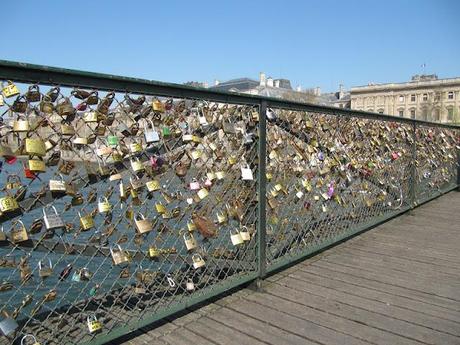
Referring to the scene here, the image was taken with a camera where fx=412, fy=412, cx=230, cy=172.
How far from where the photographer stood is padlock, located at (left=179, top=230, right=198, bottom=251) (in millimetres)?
2729

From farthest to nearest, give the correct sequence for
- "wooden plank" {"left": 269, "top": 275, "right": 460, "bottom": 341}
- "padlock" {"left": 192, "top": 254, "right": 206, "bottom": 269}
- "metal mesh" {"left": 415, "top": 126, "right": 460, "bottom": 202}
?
1. "metal mesh" {"left": 415, "top": 126, "right": 460, "bottom": 202}
2. "padlock" {"left": 192, "top": 254, "right": 206, "bottom": 269}
3. "wooden plank" {"left": 269, "top": 275, "right": 460, "bottom": 341}

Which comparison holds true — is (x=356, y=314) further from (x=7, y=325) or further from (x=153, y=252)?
(x=7, y=325)

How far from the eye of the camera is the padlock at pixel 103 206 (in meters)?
2.18

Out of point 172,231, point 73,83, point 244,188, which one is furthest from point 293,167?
point 73,83

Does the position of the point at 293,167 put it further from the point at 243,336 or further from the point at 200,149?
the point at 243,336

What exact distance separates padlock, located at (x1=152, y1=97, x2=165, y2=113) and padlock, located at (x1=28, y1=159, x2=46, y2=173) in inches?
29.2

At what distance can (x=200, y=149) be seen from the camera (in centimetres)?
274

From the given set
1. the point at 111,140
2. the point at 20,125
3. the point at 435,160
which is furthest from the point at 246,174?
the point at 435,160

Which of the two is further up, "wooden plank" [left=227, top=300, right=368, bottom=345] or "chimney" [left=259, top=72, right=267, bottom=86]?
"chimney" [left=259, top=72, right=267, bottom=86]

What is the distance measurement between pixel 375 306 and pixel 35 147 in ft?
8.17

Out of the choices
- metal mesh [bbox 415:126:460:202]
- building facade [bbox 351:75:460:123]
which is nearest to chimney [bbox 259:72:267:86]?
building facade [bbox 351:75:460:123]

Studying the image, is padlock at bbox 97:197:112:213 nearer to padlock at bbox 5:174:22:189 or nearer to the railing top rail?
padlock at bbox 5:174:22:189

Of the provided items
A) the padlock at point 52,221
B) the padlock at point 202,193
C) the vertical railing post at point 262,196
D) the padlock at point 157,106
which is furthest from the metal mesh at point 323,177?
the padlock at point 52,221

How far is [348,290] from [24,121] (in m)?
2.64
